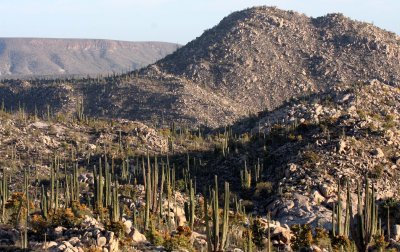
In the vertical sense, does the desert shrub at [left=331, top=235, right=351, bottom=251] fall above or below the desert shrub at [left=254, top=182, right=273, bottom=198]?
below

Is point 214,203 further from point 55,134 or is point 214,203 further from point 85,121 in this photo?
point 85,121

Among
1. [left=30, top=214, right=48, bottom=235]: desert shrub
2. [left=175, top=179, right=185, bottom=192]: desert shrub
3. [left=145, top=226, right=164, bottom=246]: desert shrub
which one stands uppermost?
[left=30, top=214, right=48, bottom=235]: desert shrub

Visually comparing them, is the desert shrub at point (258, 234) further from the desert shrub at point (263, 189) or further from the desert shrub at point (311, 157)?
the desert shrub at point (311, 157)

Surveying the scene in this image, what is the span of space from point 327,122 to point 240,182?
8.13 metres

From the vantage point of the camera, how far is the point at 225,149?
155 feet

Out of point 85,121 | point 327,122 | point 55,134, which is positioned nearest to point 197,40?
point 85,121

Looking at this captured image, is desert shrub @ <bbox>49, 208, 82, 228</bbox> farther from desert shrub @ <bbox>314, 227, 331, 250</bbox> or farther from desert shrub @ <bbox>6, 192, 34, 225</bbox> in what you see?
desert shrub @ <bbox>314, 227, 331, 250</bbox>

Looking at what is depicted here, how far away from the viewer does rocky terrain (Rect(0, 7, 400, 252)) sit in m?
26.5

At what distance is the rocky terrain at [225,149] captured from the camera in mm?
26500

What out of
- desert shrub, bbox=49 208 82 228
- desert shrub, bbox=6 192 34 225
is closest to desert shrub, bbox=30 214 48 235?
desert shrub, bbox=49 208 82 228

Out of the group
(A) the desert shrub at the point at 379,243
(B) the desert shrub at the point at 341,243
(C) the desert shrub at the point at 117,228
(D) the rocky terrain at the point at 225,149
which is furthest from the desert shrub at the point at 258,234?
(C) the desert shrub at the point at 117,228

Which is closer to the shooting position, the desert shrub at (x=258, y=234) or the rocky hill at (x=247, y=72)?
the desert shrub at (x=258, y=234)

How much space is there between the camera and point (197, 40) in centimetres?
9781

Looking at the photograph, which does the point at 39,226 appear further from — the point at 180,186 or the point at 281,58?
the point at 281,58
